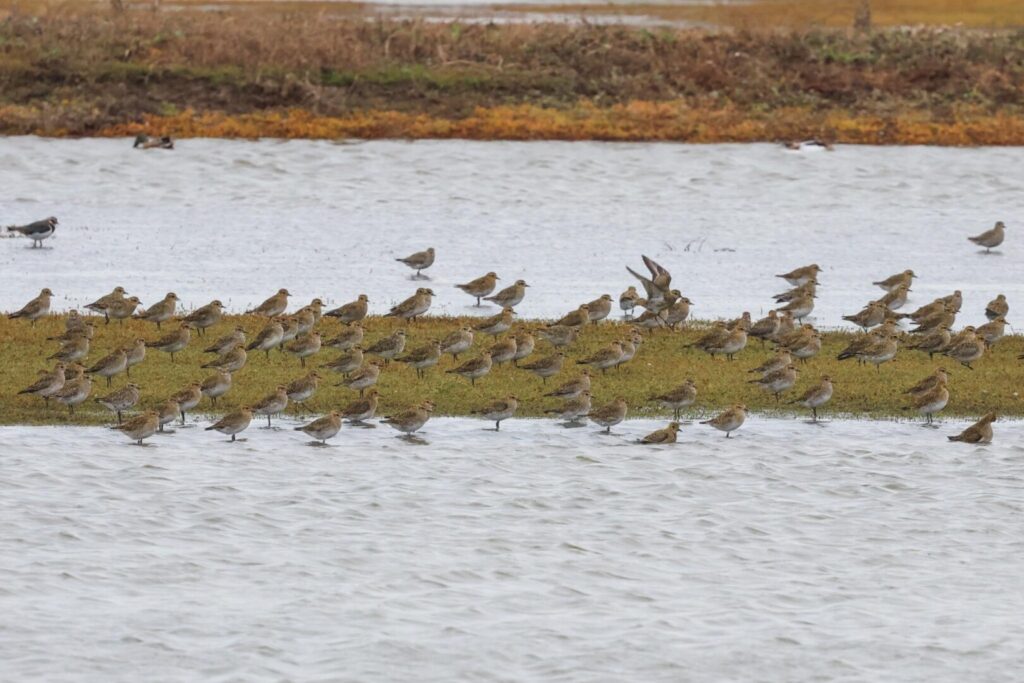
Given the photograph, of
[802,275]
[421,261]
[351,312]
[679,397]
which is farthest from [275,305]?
[802,275]

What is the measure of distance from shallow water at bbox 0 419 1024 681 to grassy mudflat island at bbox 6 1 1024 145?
100 ft

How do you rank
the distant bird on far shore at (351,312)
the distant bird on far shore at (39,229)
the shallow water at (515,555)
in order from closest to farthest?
the shallow water at (515,555), the distant bird on far shore at (351,312), the distant bird on far shore at (39,229)

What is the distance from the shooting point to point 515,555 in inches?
704

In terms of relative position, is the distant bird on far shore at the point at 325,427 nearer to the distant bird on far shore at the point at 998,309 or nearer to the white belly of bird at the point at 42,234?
the distant bird on far shore at the point at 998,309

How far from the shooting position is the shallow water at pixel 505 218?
31797 millimetres

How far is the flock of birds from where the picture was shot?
22.2 meters

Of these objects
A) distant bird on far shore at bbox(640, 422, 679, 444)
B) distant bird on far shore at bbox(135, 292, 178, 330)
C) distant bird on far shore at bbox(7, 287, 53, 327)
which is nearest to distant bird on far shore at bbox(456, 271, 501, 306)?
distant bird on far shore at bbox(135, 292, 178, 330)

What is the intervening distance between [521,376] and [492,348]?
58 centimetres

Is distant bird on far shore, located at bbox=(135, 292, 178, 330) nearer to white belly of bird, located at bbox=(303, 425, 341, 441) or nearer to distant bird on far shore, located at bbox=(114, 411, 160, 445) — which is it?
distant bird on far shore, located at bbox=(114, 411, 160, 445)

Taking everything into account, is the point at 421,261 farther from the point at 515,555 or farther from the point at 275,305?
the point at 515,555

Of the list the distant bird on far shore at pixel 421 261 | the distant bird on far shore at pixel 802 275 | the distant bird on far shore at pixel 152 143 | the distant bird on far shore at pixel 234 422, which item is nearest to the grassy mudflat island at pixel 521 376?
the distant bird on far shore at pixel 234 422

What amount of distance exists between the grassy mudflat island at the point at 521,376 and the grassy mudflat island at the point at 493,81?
2579cm

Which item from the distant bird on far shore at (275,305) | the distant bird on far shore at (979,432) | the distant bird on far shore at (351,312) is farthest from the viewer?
the distant bird on far shore at (275,305)

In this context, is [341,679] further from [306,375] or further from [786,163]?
[786,163]
